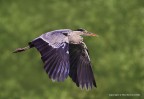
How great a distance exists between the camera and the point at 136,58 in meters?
12.4

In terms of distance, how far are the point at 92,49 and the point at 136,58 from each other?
0.99m

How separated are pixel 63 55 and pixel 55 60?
5.0 inches

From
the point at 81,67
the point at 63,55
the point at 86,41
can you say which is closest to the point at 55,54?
the point at 63,55

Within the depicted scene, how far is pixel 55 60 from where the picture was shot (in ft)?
21.6

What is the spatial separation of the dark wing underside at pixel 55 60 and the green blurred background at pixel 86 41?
4887mm

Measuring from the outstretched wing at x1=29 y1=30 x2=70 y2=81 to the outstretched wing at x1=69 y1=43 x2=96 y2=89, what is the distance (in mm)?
827

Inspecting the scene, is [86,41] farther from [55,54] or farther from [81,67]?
[55,54]

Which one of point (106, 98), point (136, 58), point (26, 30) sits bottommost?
point (106, 98)

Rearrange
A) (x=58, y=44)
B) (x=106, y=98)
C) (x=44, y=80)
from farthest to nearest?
(x=44, y=80) < (x=106, y=98) < (x=58, y=44)

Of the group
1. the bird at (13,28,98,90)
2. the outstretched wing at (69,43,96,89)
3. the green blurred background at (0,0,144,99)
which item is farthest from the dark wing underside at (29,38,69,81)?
the green blurred background at (0,0,144,99)

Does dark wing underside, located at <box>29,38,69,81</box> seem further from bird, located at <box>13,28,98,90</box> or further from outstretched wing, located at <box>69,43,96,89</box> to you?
outstretched wing, located at <box>69,43,96,89</box>

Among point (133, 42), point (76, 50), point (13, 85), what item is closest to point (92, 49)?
point (133, 42)

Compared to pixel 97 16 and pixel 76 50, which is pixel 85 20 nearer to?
pixel 97 16

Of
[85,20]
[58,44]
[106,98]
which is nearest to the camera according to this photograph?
[58,44]
